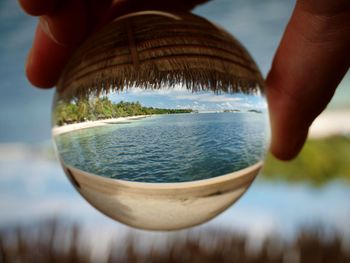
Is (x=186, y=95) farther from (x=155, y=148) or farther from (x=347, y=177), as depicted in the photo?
(x=347, y=177)

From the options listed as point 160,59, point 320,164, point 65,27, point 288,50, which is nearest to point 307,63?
point 288,50

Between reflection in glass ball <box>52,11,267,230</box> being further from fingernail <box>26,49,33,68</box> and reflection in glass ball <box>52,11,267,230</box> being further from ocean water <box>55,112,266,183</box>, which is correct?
fingernail <box>26,49,33,68</box>

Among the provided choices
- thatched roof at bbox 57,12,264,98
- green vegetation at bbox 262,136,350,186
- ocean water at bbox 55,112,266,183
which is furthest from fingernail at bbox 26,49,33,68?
green vegetation at bbox 262,136,350,186

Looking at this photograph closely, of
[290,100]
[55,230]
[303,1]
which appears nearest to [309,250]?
[55,230]

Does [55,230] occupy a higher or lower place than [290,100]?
lower

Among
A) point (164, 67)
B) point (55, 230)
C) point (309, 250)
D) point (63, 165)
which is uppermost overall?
point (164, 67)

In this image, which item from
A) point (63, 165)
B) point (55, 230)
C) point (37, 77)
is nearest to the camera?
point (63, 165)

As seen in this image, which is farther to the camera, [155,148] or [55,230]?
[55,230]

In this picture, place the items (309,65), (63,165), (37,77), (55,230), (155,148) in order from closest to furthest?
(155,148) → (63,165) → (309,65) → (37,77) → (55,230)
